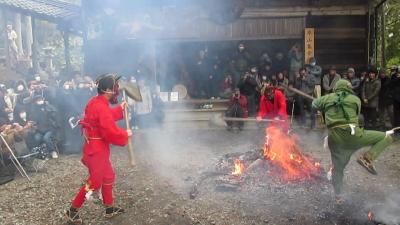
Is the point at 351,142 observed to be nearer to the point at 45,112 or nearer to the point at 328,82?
the point at 45,112

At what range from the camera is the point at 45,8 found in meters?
16.0

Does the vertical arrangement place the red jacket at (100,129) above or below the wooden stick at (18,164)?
above

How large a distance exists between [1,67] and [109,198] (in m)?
15.4

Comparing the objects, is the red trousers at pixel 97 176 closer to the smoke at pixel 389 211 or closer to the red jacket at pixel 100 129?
the red jacket at pixel 100 129

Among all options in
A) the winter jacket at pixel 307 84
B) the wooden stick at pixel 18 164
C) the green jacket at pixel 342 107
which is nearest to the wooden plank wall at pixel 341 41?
the winter jacket at pixel 307 84

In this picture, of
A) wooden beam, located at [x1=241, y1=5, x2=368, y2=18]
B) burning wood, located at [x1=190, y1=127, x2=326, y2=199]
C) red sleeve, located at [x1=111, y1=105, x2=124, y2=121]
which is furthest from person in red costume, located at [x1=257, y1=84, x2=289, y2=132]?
wooden beam, located at [x1=241, y1=5, x2=368, y2=18]

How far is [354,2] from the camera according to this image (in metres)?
15.5

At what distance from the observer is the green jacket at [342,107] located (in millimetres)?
6637

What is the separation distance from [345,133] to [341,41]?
10.3 m

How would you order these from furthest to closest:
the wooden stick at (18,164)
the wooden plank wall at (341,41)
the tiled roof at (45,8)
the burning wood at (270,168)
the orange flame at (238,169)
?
the wooden plank wall at (341,41) < the tiled roof at (45,8) < the wooden stick at (18,164) < the orange flame at (238,169) < the burning wood at (270,168)

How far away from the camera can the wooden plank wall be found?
51.9ft

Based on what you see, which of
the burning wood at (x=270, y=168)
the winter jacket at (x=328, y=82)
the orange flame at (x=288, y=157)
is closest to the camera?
the burning wood at (x=270, y=168)

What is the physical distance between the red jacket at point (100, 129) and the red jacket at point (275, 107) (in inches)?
147

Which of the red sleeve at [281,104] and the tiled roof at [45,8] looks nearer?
Result: the red sleeve at [281,104]
